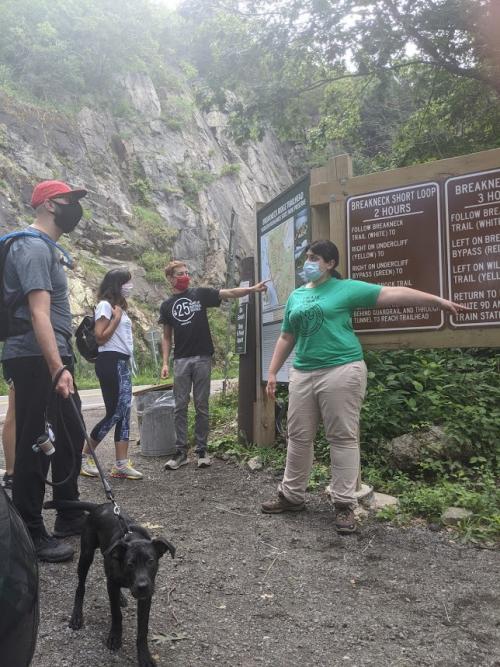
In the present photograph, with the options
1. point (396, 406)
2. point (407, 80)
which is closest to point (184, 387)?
point (396, 406)

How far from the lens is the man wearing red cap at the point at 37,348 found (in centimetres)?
315

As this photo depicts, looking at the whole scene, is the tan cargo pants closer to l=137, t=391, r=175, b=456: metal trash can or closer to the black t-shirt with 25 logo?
the black t-shirt with 25 logo

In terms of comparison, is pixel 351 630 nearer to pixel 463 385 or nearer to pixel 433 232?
pixel 433 232

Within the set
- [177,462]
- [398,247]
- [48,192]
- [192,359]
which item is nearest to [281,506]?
[177,462]

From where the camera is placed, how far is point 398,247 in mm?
4387

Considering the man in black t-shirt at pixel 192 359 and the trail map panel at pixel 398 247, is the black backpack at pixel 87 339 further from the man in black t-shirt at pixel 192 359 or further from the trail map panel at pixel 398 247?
the trail map panel at pixel 398 247

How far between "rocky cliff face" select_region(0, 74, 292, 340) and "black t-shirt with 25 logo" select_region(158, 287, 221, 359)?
1520 cm

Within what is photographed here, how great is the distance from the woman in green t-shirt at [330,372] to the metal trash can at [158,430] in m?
2.38

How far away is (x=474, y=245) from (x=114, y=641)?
130 inches

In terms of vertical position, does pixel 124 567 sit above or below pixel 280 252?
below

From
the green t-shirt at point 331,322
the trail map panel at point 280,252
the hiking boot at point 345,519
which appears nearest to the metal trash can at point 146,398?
the trail map panel at point 280,252

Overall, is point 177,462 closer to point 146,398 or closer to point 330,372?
point 146,398

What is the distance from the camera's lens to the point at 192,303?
19.8 ft

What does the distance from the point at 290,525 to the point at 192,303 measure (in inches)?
108
